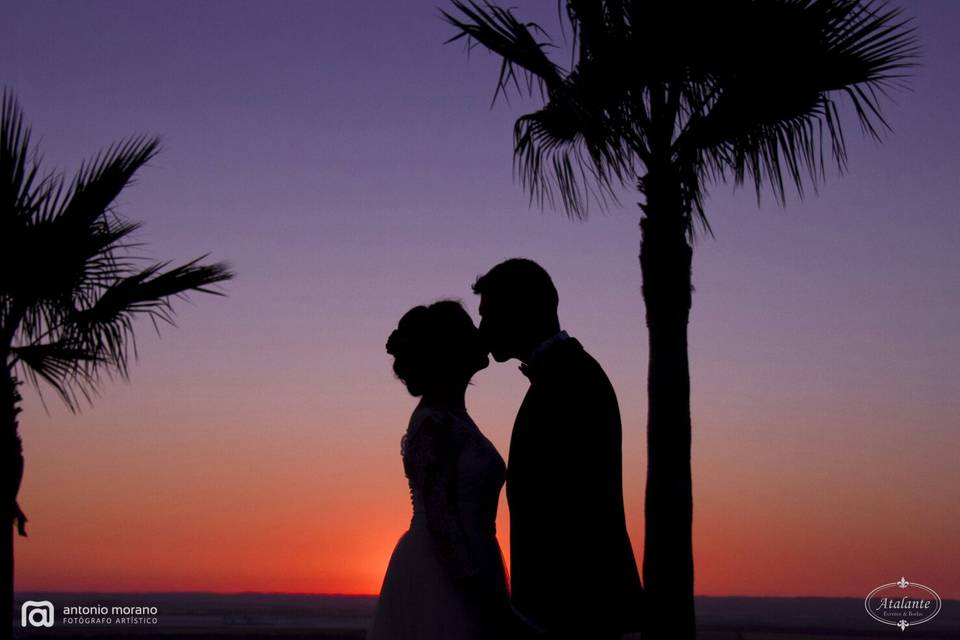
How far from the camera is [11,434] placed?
9.43 meters

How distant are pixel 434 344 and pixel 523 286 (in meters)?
0.81

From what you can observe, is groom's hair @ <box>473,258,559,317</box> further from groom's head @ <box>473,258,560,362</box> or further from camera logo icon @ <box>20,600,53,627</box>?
camera logo icon @ <box>20,600,53,627</box>

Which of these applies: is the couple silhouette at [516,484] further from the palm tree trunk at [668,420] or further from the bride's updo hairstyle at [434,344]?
the palm tree trunk at [668,420]

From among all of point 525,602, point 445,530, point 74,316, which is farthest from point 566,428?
point 74,316

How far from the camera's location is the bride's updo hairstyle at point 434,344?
414 cm

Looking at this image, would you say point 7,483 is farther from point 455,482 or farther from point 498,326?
point 498,326

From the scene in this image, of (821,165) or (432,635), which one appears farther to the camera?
(821,165)

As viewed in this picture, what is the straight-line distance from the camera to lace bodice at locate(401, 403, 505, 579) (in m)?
3.97

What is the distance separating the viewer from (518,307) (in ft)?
11.3

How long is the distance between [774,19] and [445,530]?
17.7 ft

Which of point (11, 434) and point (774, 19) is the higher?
point (774, 19)

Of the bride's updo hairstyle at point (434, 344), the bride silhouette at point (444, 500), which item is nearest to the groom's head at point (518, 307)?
the bride silhouette at point (444, 500)

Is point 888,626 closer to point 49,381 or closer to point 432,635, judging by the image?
point 49,381

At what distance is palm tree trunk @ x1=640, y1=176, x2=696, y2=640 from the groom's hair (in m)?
4.35
